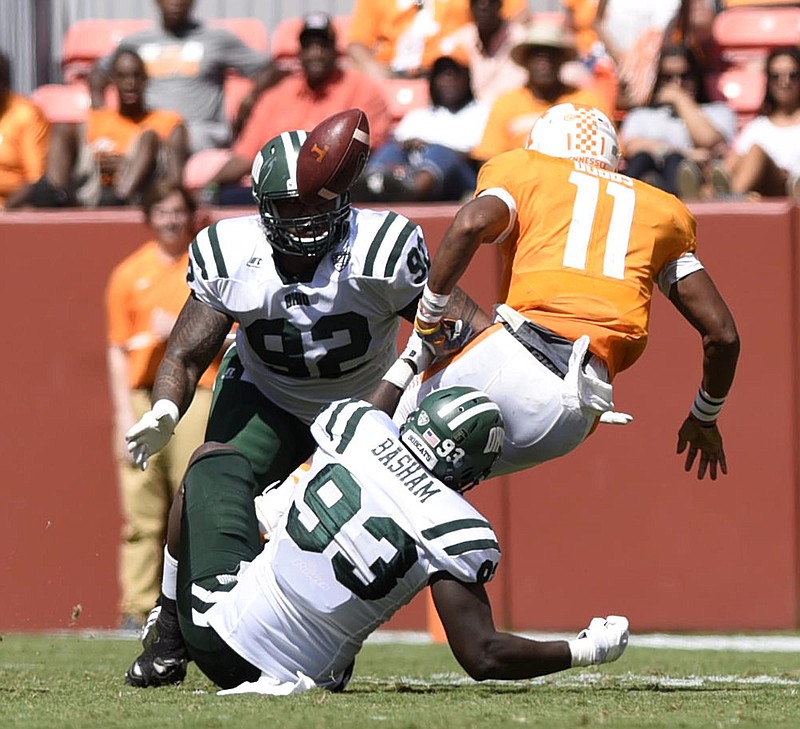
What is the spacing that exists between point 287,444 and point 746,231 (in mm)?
3358

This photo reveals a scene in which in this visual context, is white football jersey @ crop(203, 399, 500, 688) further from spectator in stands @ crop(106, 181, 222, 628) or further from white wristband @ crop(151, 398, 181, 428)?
spectator in stands @ crop(106, 181, 222, 628)

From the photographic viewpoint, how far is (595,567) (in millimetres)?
7980

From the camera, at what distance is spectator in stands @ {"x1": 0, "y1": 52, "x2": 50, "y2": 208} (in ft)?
30.9

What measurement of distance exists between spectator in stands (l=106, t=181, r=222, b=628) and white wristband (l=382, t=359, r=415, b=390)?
8.51 ft

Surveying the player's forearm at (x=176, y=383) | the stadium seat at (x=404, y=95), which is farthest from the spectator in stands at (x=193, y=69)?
the player's forearm at (x=176, y=383)

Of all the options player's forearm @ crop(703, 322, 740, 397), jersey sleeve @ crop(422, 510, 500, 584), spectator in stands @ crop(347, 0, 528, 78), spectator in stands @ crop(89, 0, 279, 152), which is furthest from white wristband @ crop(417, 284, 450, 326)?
spectator in stands @ crop(347, 0, 528, 78)

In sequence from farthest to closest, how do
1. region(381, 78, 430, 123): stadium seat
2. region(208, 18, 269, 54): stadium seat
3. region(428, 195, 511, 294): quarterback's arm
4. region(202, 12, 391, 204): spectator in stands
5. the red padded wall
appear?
1. region(208, 18, 269, 54): stadium seat
2. region(381, 78, 430, 123): stadium seat
3. region(202, 12, 391, 204): spectator in stands
4. the red padded wall
5. region(428, 195, 511, 294): quarterback's arm

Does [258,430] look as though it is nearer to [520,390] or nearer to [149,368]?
[520,390]

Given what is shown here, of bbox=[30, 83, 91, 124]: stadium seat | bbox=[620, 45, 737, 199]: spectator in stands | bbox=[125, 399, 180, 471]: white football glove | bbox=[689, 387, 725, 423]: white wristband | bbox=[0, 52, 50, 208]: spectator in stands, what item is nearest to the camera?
bbox=[125, 399, 180, 471]: white football glove

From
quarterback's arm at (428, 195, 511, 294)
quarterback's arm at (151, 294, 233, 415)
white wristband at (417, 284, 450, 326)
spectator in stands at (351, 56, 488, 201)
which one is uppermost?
quarterback's arm at (428, 195, 511, 294)

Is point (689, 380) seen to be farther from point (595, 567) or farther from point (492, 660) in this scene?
point (492, 660)

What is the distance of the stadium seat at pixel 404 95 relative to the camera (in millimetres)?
10164

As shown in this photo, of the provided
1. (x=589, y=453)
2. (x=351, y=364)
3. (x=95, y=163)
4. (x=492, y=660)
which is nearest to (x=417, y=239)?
(x=351, y=364)

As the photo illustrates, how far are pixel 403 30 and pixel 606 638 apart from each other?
671cm
